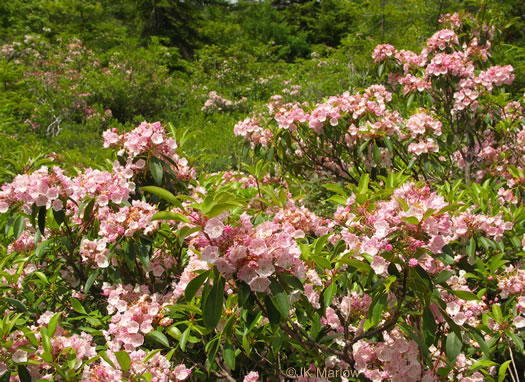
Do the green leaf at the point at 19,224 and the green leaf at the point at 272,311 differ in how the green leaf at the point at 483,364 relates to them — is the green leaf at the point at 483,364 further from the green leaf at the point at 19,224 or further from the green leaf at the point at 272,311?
the green leaf at the point at 19,224

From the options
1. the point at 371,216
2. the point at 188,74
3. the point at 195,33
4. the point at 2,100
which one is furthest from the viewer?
the point at 195,33

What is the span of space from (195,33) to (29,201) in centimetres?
1495

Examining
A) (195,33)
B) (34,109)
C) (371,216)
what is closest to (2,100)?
(34,109)

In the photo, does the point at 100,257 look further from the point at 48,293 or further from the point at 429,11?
the point at 429,11

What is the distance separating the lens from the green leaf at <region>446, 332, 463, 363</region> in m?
1.28

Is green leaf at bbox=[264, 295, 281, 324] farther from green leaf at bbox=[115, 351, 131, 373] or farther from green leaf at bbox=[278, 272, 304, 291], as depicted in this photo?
green leaf at bbox=[115, 351, 131, 373]

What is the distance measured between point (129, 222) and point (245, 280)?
73 centimetres

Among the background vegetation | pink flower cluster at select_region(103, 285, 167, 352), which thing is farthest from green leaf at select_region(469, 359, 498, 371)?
the background vegetation

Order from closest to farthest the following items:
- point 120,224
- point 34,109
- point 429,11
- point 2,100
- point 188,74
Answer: point 120,224 → point 2,100 → point 34,109 → point 429,11 → point 188,74

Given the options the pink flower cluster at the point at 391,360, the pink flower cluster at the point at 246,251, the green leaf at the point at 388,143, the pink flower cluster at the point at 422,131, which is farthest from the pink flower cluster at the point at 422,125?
the pink flower cluster at the point at 246,251

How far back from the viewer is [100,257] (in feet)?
5.72

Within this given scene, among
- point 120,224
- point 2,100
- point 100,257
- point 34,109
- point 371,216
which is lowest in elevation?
point 34,109

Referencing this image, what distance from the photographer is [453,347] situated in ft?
4.27

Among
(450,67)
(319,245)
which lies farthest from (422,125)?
(319,245)
